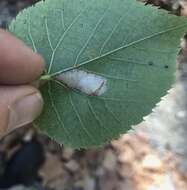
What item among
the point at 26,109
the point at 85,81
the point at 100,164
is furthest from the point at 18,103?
the point at 100,164

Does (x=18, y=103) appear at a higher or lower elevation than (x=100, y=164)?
higher

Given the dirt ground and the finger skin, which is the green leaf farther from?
the dirt ground

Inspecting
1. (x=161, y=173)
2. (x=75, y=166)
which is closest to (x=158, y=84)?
(x=161, y=173)

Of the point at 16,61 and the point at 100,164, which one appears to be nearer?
the point at 16,61

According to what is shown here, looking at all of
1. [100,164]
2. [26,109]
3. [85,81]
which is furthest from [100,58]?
[100,164]

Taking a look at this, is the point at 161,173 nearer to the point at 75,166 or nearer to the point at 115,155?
the point at 115,155

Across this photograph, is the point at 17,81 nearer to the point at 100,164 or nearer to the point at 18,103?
the point at 18,103
